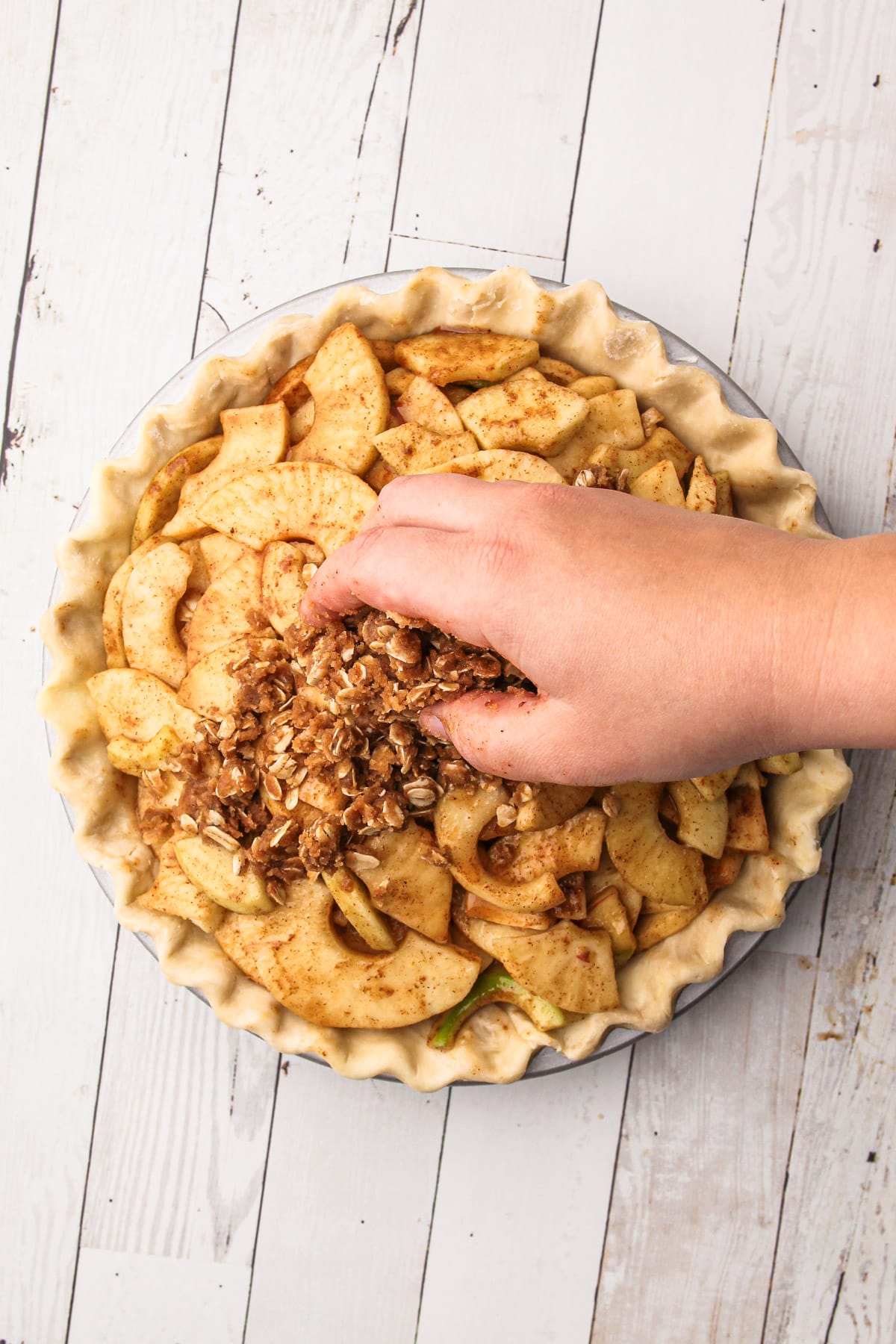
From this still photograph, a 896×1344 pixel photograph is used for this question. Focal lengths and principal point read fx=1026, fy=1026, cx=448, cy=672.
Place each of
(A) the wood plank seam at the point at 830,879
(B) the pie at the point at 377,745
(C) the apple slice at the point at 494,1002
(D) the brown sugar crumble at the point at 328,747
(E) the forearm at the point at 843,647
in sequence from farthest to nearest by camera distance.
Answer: (A) the wood plank seam at the point at 830,879
(C) the apple slice at the point at 494,1002
(B) the pie at the point at 377,745
(D) the brown sugar crumble at the point at 328,747
(E) the forearm at the point at 843,647

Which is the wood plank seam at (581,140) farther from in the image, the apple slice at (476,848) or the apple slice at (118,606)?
the apple slice at (476,848)

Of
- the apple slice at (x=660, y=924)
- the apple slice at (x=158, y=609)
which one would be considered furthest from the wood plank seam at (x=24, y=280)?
the apple slice at (x=660, y=924)

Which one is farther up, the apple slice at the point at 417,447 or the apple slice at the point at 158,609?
the apple slice at the point at 417,447

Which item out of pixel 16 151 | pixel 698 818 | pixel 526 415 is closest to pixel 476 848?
pixel 698 818

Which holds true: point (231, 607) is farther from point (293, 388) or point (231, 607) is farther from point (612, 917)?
point (612, 917)

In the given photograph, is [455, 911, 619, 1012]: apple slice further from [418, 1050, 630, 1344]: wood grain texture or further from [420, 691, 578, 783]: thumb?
[418, 1050, 630, 1344]: wood grain texture
